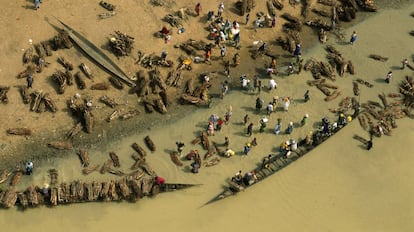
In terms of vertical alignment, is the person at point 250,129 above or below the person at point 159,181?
above

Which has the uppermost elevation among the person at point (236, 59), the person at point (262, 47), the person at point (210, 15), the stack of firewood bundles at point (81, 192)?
the person at point (210, 15)

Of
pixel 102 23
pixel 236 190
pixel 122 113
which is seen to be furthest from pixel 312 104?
pixel 102 23

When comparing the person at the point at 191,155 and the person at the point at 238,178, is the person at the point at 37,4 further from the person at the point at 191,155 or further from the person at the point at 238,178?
the person at the point at 238,178

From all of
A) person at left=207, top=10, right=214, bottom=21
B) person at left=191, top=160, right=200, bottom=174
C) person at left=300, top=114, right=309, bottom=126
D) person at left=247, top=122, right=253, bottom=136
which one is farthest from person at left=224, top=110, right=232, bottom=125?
person at left=207, top=10, right=214, bottom=21

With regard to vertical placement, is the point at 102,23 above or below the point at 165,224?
above

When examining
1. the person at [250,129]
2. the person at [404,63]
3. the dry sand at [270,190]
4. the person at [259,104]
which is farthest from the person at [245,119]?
the person at [404,63]

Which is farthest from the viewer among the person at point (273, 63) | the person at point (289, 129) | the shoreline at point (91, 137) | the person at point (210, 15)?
the person at point (210, 15)

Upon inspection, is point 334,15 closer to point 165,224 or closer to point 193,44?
point 193,44

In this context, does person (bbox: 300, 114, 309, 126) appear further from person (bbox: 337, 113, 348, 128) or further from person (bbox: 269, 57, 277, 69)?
person (bbox: 269, 57, 277, 69)

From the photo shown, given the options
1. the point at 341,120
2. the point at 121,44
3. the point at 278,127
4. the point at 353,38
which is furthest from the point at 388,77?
the point at 121,44
